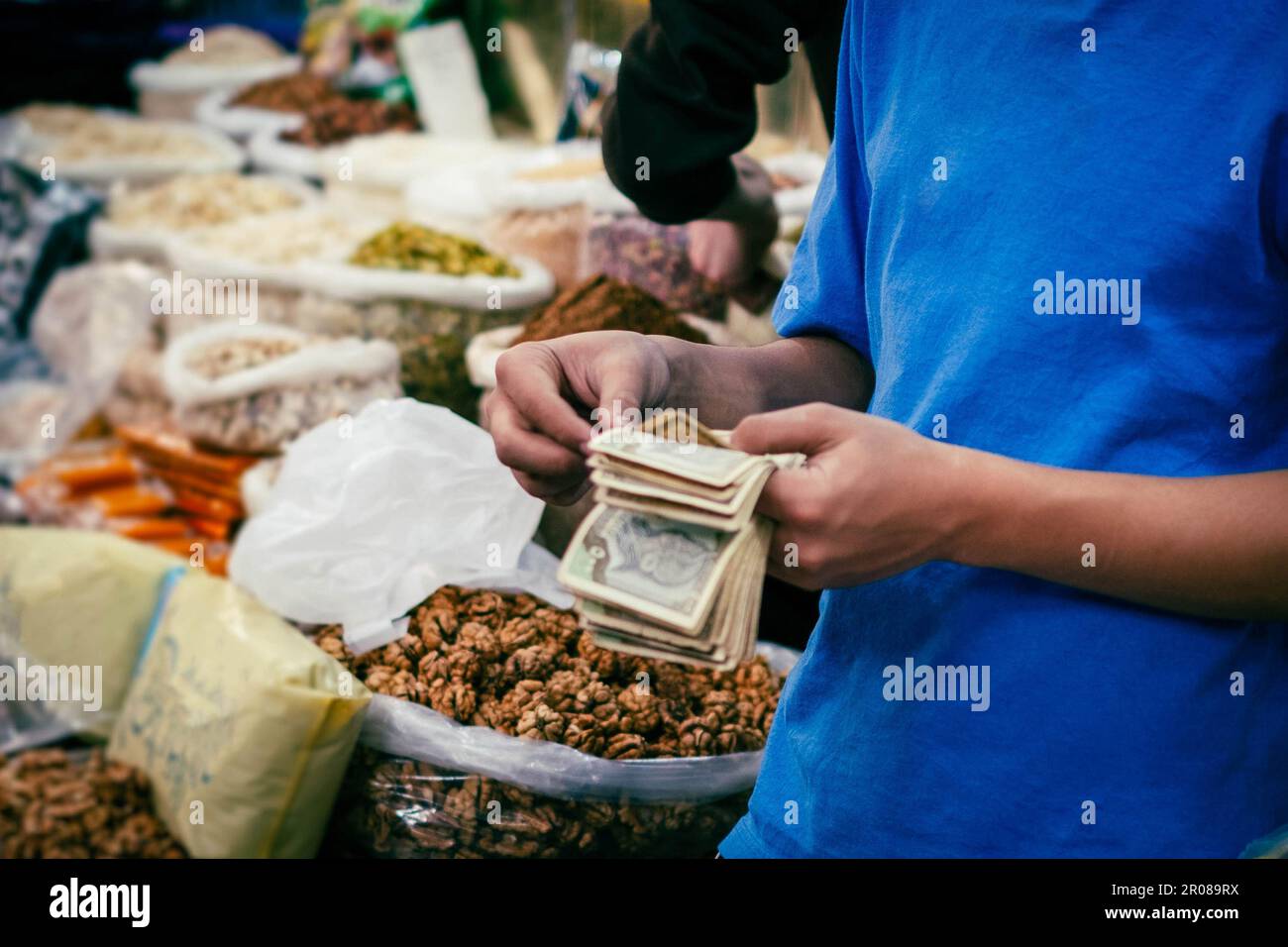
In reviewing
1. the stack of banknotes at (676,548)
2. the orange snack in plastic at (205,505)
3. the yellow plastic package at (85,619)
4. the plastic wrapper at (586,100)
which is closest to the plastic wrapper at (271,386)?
the orange snack in plastic at (205,505)

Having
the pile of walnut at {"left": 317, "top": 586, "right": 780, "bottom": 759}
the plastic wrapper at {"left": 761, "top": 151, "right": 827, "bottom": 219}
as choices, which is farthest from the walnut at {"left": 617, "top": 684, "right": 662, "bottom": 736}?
the plastic wrapper at {"left": 761, "top": 151, "right": 827, "bottom": 219}

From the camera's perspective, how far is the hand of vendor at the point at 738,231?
6.13 feet

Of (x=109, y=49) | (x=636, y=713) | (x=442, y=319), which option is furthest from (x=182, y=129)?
(x=636, y=713)

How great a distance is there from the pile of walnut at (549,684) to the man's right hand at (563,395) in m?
0.58

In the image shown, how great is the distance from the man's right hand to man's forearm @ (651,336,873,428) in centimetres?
2

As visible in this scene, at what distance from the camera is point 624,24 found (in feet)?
9.66

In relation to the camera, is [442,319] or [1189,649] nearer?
[1189,649]

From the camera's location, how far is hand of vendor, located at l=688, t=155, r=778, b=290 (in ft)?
6.13

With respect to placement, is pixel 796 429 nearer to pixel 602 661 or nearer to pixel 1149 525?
pixel 1149 525

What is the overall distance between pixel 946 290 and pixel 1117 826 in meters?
0.38

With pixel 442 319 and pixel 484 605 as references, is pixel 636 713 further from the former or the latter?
pixel 442 319

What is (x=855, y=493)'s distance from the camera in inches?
27.8

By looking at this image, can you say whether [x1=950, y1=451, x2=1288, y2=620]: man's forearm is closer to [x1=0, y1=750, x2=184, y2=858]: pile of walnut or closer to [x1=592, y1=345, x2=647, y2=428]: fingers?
[x1=592, y1=345, x2=647, y2=428]: fingers

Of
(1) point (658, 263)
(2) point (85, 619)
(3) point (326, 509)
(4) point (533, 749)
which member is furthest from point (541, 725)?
(1) point (658, 263)
